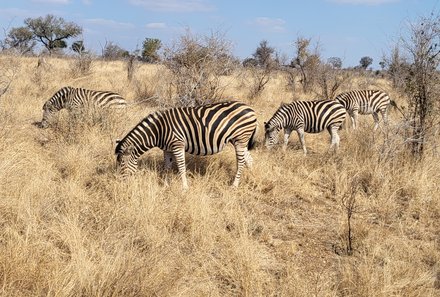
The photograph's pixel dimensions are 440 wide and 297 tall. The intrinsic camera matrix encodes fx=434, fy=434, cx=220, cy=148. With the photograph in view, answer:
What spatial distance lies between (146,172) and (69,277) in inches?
128

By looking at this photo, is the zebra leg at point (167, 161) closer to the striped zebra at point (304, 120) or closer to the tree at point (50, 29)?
the striped zebra at point (304, 120)

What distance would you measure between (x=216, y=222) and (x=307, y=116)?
517 cm

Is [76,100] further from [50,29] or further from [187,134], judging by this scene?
[50,29]

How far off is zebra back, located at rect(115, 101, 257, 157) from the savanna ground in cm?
47

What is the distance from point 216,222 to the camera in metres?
4.95

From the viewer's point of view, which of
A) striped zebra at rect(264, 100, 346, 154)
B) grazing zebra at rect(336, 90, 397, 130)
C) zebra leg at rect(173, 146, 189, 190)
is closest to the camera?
zebra leg at rect(173, 146, 189, 190)

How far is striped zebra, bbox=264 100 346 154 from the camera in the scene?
30.2 feet

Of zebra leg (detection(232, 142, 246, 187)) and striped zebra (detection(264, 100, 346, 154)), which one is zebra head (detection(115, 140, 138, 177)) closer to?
zebra leg (detection(232, 142, 246, 187))

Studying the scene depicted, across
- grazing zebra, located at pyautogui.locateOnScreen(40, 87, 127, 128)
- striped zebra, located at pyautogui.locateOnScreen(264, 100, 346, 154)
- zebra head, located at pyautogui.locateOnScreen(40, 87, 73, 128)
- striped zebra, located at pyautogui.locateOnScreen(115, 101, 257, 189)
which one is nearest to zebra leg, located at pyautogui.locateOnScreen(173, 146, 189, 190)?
striped zebra, located at pyautogui.locateOnScreen(115, 101, 257, 189)

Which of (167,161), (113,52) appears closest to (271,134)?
(167,161)

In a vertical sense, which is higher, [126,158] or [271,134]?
[271,134]

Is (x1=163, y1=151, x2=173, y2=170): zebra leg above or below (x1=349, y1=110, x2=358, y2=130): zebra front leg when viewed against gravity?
below

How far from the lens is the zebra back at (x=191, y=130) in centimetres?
631

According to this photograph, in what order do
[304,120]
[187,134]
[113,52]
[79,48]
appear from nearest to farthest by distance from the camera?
1. [187,134]
2. [304,120]
3. [79,48]
4. [113,52]
